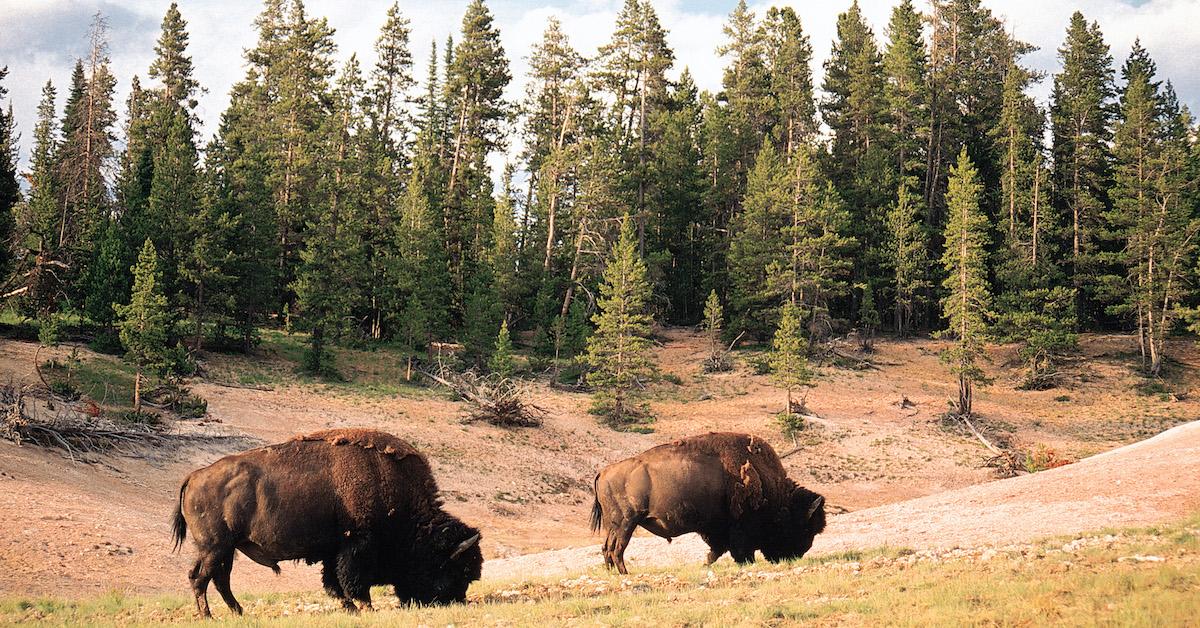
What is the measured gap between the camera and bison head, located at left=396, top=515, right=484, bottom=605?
10969 mm

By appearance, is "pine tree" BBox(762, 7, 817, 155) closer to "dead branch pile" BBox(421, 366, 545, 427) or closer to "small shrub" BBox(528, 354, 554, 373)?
"small shrub" BBox(528, 354, 554, 373)

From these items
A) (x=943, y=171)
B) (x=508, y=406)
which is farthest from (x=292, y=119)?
(x=943, y=171)

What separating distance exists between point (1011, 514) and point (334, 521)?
48.6 ft

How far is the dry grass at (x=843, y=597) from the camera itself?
8.20 meters

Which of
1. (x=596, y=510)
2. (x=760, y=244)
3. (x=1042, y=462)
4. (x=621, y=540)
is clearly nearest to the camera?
(x=621, y=540)

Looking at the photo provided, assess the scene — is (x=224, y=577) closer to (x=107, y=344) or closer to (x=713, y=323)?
(x=107, y=344)

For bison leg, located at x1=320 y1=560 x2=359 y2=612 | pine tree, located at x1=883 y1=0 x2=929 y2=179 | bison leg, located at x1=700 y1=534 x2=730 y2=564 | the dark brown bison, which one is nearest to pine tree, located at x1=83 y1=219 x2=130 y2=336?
bison leg, located at x1=320 y1=560 x2=359 y2=612

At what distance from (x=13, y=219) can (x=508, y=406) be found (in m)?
24.1

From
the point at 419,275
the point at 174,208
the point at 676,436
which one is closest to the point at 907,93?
the point at 676,436

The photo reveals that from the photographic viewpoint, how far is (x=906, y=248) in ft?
191

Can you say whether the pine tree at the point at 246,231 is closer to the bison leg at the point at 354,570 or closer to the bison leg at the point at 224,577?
the bison leg at the point at 224,577

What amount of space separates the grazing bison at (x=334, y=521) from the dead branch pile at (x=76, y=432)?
1573cm

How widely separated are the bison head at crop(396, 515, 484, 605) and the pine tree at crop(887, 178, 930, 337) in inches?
2052

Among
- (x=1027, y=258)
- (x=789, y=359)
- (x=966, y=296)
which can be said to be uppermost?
(x=1027, y=258)
